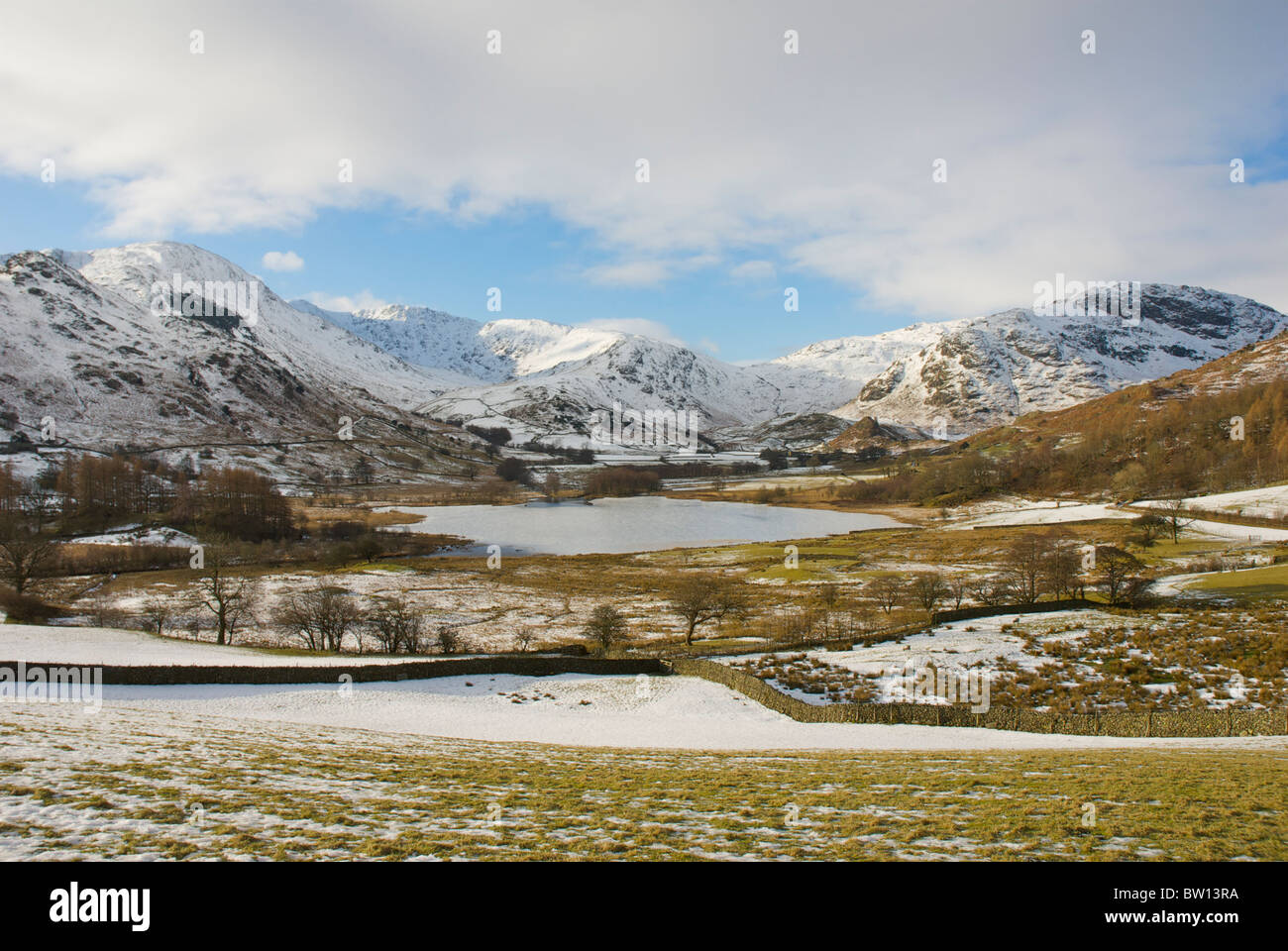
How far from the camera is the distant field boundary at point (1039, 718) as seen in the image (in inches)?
936

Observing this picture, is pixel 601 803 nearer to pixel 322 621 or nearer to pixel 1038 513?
pixel 322 621

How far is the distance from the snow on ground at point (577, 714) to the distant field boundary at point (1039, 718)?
74 cm

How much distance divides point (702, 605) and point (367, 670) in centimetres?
2607

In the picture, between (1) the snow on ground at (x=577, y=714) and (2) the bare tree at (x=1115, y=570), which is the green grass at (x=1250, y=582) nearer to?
(2) the bare tree at (x=1115, y=570)

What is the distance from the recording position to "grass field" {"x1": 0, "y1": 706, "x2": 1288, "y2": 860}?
9352mm

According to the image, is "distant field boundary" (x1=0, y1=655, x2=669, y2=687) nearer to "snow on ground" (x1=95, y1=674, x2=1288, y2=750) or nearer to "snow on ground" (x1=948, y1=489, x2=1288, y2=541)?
Result: "snow on ground" (x1=95, y1=674, x2=1288, y2=750)

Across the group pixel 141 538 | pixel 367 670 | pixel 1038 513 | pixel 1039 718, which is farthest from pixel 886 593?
pixel 141 538

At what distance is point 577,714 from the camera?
104 feet

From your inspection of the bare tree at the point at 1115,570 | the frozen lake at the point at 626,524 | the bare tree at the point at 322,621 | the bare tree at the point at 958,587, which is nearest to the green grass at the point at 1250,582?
the bare tree at the point at 1115,570

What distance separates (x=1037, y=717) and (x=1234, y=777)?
13426mm

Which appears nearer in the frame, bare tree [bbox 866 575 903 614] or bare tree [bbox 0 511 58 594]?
bare tree [bbox 866 575 903 614]

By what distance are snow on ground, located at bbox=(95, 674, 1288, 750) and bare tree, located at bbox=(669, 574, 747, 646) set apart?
505 inches

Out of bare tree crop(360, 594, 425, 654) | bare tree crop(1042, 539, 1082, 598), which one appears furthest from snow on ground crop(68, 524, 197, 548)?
bare tree crop(1042, 539, 1082, 598)
